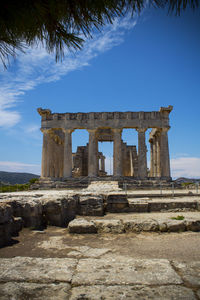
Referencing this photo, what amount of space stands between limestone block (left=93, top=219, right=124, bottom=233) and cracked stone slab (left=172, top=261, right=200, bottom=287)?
7.78 ft

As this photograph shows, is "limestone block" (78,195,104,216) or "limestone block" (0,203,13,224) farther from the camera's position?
"limestone block" (78,195,104,216)

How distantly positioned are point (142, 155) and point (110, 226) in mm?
18248

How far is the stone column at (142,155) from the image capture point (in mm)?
22578

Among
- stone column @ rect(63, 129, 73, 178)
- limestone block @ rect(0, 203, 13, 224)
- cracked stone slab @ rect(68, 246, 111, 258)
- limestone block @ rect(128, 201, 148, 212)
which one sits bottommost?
cracked stone slab @ rect(68, 246, 111, 258)

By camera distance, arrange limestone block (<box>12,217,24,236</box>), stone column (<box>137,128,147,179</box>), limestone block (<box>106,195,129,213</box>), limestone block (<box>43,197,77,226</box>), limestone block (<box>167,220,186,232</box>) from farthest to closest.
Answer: stone column (<box>137,128,147,179</box>), limestone block (<box>106,195,129,213</box>), limestone block (<box>43,197,77,226</box>), limestone block (<box>167,220,186,232</box>), limestone block (<box>12,217,24,236</box>)

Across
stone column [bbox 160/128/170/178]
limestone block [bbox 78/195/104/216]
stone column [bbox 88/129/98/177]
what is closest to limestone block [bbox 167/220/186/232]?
limestone block [bbox 78/195/104/216]

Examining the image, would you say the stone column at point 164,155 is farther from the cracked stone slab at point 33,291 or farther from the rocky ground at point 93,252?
the cracked stone slab at point 33,291

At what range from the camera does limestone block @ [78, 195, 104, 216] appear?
7.11 meters

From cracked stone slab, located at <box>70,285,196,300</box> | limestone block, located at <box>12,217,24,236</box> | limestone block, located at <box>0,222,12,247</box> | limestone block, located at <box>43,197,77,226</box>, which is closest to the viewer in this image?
cracked stone slab, located at <box>70,285,196,300</box>

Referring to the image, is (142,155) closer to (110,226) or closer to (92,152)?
(92,152)

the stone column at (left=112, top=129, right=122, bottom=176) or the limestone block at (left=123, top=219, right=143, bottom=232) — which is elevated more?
the stone column at (left=112, top=129, right=122, bottom=176)

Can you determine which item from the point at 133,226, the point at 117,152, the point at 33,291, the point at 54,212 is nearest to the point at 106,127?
the point at 117,152

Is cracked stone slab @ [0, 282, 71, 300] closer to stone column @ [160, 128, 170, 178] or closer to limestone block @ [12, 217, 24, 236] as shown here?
limestone block @ [12, 217, 24, 236]

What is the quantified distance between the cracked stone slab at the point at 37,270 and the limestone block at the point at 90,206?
13.8ft
